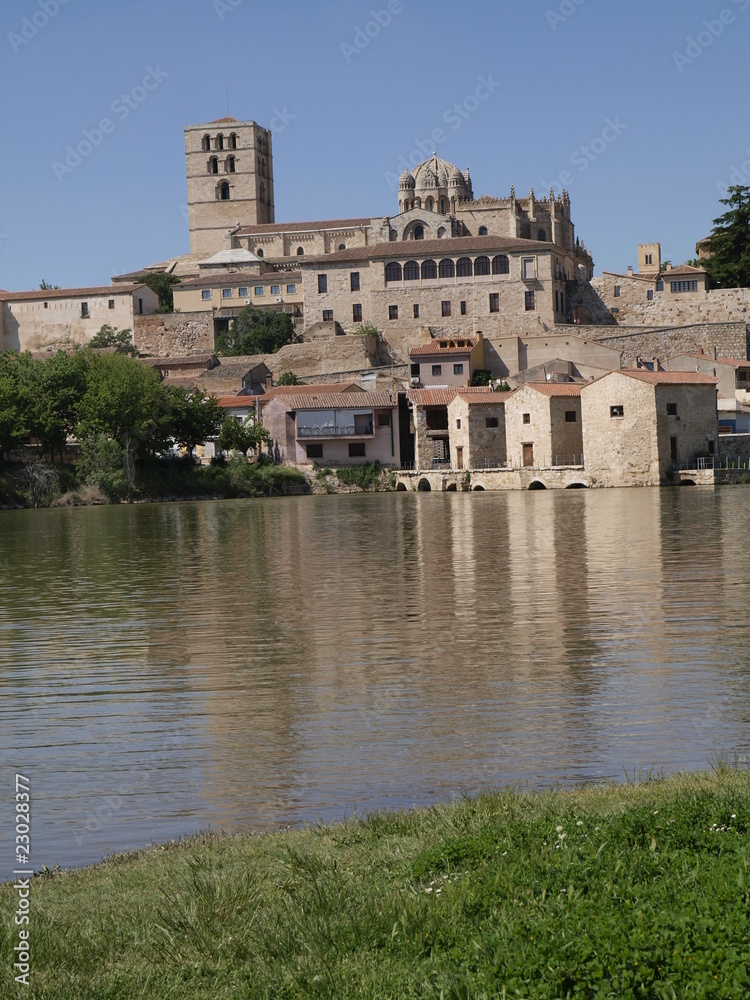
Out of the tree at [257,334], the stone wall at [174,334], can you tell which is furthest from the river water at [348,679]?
the stone wall at [174,334]

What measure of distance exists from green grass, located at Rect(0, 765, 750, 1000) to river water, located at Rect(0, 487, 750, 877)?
1122mm

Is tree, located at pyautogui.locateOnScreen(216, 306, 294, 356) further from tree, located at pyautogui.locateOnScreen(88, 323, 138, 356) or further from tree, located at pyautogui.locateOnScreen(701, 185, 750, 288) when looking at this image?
tree, located at pyautogui.locateOnScreen(701, 185, 750, 288)

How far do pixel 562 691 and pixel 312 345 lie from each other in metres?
67.3

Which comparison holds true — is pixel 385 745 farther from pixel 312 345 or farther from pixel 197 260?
pixel 197 260

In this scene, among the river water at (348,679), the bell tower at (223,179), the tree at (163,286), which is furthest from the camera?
the bell tower at (223,179)

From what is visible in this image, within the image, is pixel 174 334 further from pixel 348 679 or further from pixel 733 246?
pixel 348 679

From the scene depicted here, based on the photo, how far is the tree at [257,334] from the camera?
81062mm

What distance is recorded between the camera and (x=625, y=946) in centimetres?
394

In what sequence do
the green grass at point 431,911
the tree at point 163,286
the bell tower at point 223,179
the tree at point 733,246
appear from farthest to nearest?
the bell tower at point 223,179 < the tree at point 163,286 < the tree at point 733,246 < the green grass at point 431,911

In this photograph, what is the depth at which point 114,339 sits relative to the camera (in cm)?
8625

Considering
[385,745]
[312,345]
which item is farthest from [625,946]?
[312,345]

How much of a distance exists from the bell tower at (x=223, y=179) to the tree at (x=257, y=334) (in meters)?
30.7

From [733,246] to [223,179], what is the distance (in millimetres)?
55789

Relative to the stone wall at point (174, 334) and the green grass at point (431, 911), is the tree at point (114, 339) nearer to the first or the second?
the stone wall at point (174, 334)
